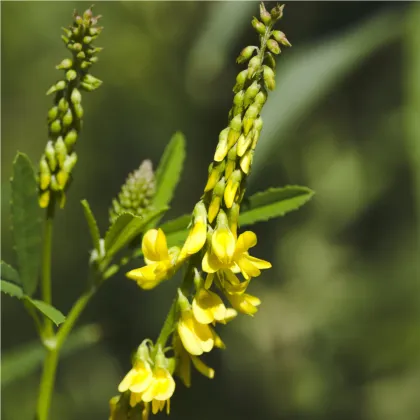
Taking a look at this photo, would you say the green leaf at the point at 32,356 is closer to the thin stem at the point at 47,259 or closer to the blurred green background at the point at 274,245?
the thin stem at the point at 47,259

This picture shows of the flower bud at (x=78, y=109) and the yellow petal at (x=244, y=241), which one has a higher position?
the flower bud at (x=78, y=109)

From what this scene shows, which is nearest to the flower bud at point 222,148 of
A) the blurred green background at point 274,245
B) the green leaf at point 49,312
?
the green leaf at point 49,312

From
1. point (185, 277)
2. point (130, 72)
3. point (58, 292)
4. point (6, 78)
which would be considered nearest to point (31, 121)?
point (6, 78)

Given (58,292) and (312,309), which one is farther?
(58,292)

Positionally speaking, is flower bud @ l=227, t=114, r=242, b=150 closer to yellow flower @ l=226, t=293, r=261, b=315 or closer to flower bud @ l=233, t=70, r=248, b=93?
flower bud @ l=233, t=70, r=248, b=93

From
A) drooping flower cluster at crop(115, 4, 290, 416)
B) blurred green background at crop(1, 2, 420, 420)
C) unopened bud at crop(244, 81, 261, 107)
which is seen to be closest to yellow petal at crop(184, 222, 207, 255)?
drooping flower cluster at crop(115, 4, 290, 416)

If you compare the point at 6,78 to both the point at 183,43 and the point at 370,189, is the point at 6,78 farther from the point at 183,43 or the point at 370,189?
the point at 370,189
